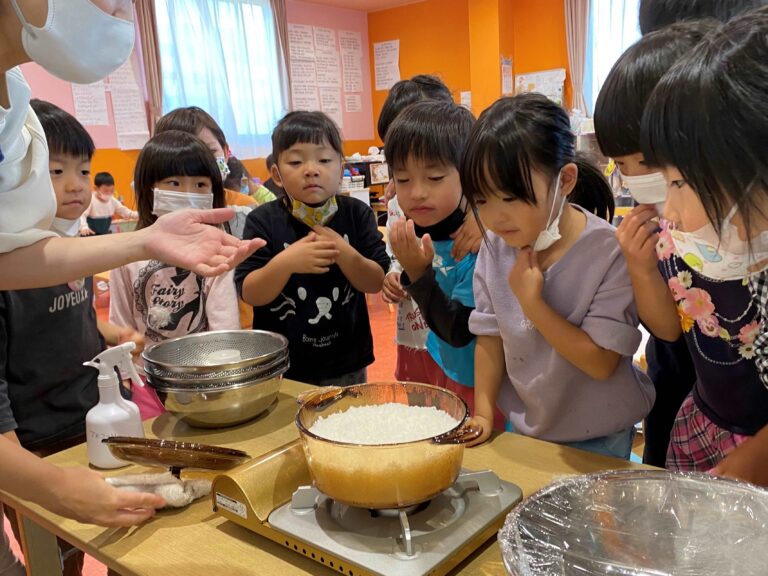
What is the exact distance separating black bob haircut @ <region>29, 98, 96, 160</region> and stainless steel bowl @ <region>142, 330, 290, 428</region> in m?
0.65

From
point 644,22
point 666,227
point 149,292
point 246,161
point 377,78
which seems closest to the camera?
point 666,227

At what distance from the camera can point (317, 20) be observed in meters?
7.49

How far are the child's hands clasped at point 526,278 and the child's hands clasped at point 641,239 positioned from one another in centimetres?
15

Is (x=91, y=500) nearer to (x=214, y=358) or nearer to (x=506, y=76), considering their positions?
(x=214, y=358)

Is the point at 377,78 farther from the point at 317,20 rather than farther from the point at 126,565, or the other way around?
the point at 126,565

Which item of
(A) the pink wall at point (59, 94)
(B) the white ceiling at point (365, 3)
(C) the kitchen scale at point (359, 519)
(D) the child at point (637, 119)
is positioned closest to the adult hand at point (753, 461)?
(D) the child at point (637, 119)

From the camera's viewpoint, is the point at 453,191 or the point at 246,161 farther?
the point at 246,161

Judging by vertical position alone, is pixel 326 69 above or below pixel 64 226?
above

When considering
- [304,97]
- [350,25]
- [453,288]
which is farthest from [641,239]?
[350,25]

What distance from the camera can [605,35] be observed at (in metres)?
6.45

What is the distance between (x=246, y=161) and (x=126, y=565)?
6445 millimetres

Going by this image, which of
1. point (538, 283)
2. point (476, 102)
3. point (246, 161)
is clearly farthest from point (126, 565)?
point (476, 102)

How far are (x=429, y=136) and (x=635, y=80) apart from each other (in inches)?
19.9

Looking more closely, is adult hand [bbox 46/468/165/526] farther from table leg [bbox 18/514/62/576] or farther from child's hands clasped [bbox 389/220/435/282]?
child's hands clasped [bbox 389/220/435/282]
